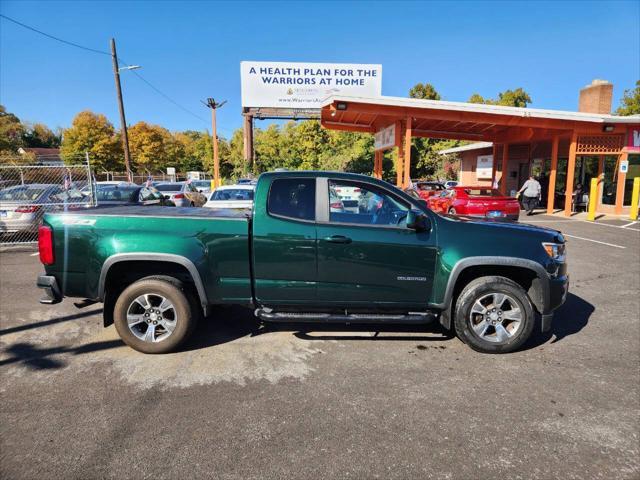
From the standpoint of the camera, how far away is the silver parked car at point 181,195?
1591 centimetres

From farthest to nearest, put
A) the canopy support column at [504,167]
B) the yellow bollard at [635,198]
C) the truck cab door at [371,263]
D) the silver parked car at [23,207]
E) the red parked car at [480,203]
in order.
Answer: the canopy support column at [504,167]
the yellow bollard at [635,198]
the red parked car at [480,203]
the silver parked car at [23,207]
the truck cab door at [371,263]

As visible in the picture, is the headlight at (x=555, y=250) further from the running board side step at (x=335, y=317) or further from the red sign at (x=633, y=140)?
the red sign at (x=633, y=140)

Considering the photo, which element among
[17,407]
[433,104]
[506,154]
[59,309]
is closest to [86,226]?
[17,407]

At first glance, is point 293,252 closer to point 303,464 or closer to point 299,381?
Answer: point 299,381

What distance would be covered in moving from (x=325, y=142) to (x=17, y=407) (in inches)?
1791

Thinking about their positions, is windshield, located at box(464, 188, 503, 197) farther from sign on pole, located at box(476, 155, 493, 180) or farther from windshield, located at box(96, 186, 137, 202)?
sign on pole, located at box(476, 155, 493, 180)

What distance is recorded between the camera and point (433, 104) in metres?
16.5

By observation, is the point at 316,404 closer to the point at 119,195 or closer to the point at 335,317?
the point at 335,317

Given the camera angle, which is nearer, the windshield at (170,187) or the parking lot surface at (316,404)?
the parking lot surface at (316,404)

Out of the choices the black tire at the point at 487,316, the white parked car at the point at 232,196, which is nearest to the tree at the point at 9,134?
the white parked car at the point at 232,196

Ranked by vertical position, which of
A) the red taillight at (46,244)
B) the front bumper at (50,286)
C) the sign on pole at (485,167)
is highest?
the sign on pole at (485,167)

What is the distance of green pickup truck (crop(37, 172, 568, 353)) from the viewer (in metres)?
4.01

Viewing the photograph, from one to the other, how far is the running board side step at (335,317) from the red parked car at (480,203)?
9.36 metres

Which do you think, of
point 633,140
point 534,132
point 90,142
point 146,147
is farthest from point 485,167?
point 146,147
